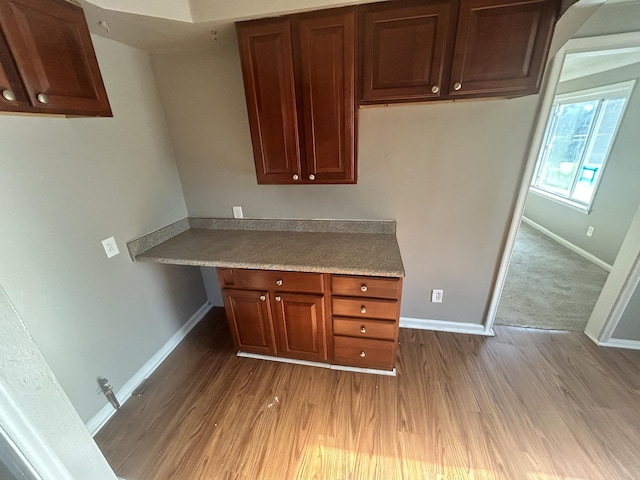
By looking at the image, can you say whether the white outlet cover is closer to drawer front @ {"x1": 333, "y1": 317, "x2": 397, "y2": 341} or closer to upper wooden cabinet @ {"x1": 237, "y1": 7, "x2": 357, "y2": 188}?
upper wooden cabinet @ {"x1": 237, "y1": 7, "x2": 357, "y2": 188}

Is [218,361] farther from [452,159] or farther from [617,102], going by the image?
[617,102]

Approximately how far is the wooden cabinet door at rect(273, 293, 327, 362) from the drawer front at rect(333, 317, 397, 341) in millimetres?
114

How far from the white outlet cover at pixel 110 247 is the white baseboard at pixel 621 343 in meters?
3.51

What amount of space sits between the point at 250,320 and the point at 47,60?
5.38ft

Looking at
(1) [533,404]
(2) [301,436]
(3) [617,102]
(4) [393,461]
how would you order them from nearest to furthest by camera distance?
(4) [393,461] < (2) [301,436] < (1) [533,404] < (3) [617,102]

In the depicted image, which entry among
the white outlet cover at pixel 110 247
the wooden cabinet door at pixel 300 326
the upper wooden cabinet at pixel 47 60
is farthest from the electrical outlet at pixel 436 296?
the upper wooden cabinet at pixel 47 60

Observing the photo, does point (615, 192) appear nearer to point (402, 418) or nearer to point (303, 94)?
point (402, 418)

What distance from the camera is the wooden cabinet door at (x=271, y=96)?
1363 millimetres

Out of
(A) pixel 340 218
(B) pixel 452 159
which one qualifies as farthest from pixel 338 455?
(B) pixel 452 159

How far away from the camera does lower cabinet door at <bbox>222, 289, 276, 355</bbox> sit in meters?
1.74

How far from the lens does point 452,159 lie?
1724 mm

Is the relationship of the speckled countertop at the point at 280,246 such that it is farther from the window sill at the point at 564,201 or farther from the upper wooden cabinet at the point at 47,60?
the window sill at the point at 564,201

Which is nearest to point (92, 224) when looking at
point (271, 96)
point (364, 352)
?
point (271, 96)

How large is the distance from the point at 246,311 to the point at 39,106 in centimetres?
142
